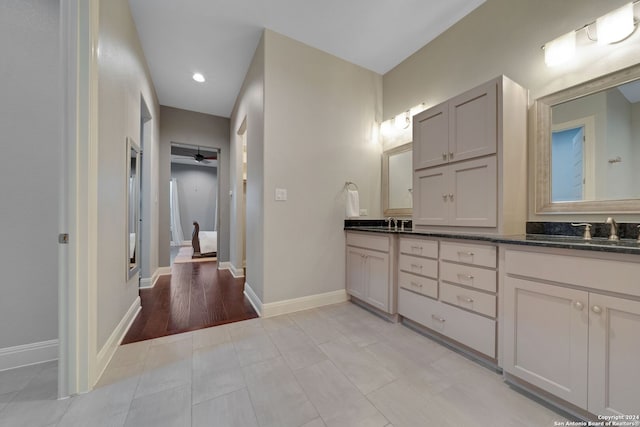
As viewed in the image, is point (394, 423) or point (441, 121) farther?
point (441, 121)

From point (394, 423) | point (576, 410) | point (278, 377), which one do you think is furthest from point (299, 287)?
point (576, 410)

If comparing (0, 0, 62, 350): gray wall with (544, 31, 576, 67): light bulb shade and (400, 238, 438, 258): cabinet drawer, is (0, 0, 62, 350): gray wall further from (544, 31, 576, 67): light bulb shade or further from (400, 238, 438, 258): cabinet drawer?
(544, 31, 576, 67): light bulb shade

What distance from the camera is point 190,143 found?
4148 mm

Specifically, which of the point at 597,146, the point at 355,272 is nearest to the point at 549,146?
the point at 597,146

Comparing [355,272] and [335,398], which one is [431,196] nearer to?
[355,272]

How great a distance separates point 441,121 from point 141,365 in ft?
9.32

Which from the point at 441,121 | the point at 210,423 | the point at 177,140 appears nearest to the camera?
the point at 210,423

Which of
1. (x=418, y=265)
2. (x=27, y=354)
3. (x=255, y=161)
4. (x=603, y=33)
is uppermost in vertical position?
(x=603, y=33)

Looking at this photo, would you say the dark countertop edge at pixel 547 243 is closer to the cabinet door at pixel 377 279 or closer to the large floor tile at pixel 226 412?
the cabinet door at pixel 377 279

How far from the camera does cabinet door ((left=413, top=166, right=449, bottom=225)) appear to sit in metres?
1.95

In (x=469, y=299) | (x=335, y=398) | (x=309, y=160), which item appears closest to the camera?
(x=335, y=398)

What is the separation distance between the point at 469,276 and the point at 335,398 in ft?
3.74

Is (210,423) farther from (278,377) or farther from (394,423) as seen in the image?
(394,423)

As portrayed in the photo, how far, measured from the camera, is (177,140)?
4.06m
